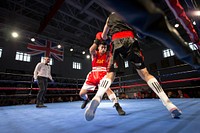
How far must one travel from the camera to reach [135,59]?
1.38m

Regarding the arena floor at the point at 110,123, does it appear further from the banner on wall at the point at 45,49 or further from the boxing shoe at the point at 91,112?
the banner on wall at the point at 45,49

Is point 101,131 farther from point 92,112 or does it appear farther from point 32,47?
point 32,47

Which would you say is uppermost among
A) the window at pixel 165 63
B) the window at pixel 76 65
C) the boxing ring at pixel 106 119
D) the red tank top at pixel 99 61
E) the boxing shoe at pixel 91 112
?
the window at pixel 76 65

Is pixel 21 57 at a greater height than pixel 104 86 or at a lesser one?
greater

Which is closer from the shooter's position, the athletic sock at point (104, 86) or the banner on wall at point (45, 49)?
the athletic sock at point (104, 86)

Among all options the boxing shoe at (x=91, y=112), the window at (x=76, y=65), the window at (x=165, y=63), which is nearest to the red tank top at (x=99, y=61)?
the boxing shoe at (x=91, y=112)

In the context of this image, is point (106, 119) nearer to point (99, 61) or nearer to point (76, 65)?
point (99, 61)

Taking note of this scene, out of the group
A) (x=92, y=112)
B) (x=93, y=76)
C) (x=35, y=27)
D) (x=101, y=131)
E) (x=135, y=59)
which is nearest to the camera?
(x=101, y=131)

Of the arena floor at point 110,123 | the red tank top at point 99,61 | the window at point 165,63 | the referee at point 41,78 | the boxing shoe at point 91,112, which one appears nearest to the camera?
the arena floor at point 110,123

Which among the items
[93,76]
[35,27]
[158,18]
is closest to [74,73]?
[35,27]

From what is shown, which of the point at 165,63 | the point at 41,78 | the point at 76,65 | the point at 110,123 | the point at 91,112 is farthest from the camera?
the point at 76,65

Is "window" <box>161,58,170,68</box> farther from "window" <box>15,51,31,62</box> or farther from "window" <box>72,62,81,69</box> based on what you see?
"window" <box>15,51,31,62</box>

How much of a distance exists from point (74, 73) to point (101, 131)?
13091 millimetres

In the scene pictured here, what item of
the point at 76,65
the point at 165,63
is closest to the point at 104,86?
the point at 165,63
